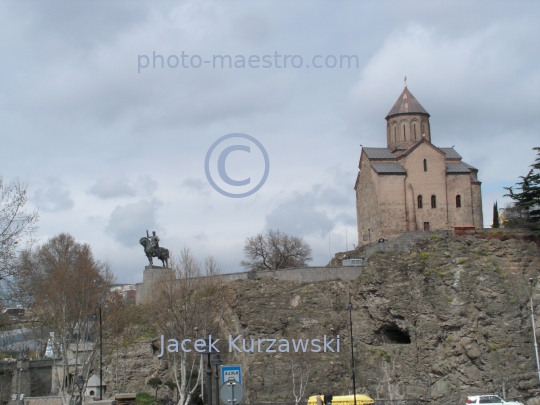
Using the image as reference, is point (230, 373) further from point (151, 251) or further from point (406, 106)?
point (406, 106)

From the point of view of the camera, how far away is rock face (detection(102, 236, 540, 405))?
37.5 meters

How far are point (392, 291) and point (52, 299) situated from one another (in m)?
20.2

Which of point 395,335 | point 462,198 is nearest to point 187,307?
point 395,335

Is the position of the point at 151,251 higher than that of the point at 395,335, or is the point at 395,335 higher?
the point at 151,251

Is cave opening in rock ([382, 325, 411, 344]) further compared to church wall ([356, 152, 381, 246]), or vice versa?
church wall ([356, 152, 381, 246])

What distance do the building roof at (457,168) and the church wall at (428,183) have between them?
711 millimetres

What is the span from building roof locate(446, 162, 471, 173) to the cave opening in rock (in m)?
13.5

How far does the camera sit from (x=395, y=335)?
42.6 metres

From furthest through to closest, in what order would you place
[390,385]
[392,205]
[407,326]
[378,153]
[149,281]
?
[378,153] → [392,205] → [149,281] → [407,326] → [390,385]

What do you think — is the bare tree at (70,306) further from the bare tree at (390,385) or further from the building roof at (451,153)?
the building roof at (451,153)

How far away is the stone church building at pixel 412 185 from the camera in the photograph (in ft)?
157

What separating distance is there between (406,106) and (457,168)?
19.9ft

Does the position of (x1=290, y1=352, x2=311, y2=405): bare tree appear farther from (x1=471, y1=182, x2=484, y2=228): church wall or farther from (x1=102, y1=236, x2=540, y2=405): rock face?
(x1=471, y1=182, x2=484, y2=228): church wall

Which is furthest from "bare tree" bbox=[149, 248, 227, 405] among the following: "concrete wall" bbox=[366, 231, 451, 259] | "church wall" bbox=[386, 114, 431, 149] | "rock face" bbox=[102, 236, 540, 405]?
"church wall" bbox=[386, 114, 431, 149]
